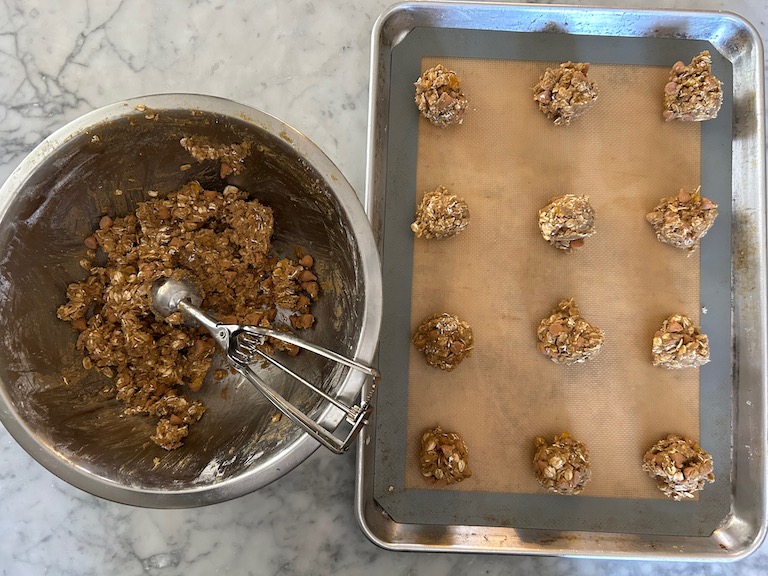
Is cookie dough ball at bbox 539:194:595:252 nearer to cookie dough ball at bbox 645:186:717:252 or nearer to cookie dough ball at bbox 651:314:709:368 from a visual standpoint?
cookie dough ball at bbox 645:186:717:252

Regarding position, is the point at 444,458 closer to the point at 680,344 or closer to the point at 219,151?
the point at 680,344

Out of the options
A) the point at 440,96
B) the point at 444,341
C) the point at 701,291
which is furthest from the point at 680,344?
the point at 440,96

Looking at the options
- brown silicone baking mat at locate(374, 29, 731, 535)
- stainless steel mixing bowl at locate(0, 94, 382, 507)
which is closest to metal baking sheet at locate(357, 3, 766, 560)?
brown silicone baking mat at locate(374, 29, 731, 535)

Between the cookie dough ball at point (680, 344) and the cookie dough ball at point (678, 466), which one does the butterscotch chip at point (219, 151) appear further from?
the cookie dough ball at point (678, 466)

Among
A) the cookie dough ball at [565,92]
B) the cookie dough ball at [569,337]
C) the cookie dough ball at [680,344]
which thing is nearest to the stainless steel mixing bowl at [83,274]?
the cookie dough ball at [569,337]

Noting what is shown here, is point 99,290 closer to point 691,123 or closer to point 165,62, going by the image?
point 165,62

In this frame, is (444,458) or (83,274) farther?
(444,458)

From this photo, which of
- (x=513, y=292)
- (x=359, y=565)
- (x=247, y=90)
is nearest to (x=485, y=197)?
(x=513, y=292)
